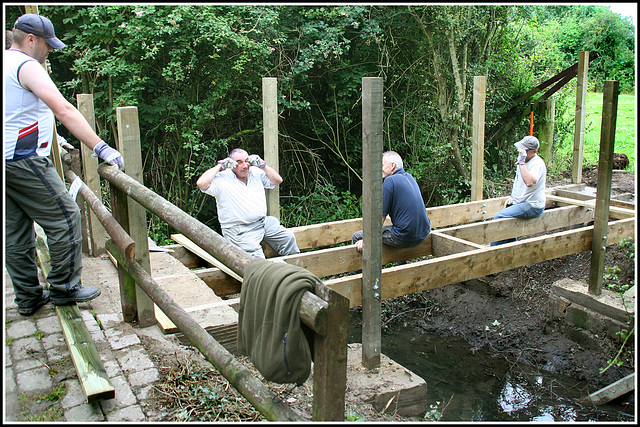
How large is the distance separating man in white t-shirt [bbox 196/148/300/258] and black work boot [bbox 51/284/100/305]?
5.59 ft

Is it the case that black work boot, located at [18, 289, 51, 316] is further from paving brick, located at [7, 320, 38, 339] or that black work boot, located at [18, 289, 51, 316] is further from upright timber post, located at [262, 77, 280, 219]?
upright timber post, located at [262, 77, 280, 219]

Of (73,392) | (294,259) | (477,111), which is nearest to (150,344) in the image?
(73,392)

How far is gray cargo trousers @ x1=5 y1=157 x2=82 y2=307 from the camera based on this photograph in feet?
9.46

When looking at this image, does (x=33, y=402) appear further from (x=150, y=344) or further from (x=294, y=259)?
(x=294, y=259)

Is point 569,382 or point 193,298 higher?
point 193,298

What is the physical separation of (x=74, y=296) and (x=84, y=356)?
0.78 meters

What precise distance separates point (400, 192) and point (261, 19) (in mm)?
4064

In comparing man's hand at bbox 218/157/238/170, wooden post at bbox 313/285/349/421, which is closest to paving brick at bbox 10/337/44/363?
wooden post at bbox 313/285/349/421

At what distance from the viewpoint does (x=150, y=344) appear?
9.77ft

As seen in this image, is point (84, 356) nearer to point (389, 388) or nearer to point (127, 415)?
point (127, 415)

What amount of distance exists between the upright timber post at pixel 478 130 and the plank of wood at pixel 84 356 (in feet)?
16.5

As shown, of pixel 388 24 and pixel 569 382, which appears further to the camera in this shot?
pixel 388 24

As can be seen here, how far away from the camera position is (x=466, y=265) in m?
4.46

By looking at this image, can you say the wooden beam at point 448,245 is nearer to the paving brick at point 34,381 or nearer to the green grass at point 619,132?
the paving brick at point 34,381
